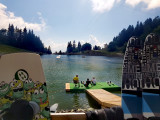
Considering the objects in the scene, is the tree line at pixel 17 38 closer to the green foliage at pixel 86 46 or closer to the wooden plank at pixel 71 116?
the green foliage at pixel 86 46

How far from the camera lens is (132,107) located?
2.77 metres

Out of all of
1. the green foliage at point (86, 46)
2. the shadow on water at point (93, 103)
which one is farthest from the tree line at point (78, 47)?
the shadow on water at point (93, 103)

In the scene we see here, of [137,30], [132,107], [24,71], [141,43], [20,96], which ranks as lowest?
[132,107]

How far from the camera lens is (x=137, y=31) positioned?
135m

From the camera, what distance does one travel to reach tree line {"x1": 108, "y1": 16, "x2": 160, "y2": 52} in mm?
126125

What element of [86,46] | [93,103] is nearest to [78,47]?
[86,46]

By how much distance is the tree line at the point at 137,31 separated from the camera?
126 m

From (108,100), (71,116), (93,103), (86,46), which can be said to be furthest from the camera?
(86,46)

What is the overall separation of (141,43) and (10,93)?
9.59 ft

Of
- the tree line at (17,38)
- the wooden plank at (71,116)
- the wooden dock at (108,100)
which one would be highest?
the tree line at (17,38)

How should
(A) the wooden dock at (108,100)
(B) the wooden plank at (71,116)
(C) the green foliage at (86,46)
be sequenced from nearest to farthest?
(B) the wooden plank at (71,116), (A) the wooden dock at (108,100), (C) the green foliage at (86,46)

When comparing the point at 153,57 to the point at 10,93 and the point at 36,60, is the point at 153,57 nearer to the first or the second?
the point at 36,60

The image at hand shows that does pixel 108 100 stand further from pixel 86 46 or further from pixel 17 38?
pixel 86 46

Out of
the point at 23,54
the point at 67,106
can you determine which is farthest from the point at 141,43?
the point at 67,106
